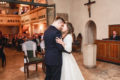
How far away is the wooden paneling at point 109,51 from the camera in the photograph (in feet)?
17.5

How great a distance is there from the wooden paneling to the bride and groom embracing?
125 inches

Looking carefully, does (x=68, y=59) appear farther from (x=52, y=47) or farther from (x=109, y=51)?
(x=109, y=51)

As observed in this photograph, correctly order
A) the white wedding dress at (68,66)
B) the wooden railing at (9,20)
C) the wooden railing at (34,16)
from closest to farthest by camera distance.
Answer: the white wedding dress at (68,66) < the wooden railing at (34,16) < the wooden railing at (9,20)

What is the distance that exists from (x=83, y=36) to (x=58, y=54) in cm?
620

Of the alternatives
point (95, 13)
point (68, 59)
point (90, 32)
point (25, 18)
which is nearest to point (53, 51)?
point (68, 59)

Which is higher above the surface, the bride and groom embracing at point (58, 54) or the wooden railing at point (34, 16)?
the wooden railing at point (34, 16)

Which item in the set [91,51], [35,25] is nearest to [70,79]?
[91,51]

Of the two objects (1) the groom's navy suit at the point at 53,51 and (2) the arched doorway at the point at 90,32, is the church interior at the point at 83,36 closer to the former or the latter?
(2) the arched doorway at the point at 90,32

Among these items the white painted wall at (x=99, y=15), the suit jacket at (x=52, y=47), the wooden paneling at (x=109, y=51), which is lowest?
the wooden paneling at (x=109, y=51)

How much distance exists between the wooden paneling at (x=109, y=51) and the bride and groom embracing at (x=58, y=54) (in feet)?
10.4

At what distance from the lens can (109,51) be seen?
5625 mm

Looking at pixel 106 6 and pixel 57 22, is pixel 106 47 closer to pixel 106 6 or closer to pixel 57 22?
pixel 106 6

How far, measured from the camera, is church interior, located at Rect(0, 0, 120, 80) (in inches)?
180

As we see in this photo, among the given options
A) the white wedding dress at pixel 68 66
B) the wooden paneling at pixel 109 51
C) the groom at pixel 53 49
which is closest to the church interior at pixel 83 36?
the wooden paneling at pixel 109 51
